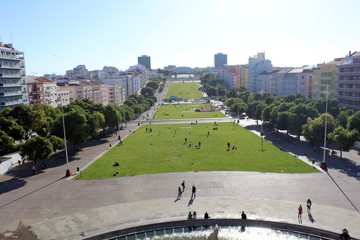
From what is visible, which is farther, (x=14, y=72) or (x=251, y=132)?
(x=14, y=72)

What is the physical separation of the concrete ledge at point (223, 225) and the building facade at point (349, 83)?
220ft

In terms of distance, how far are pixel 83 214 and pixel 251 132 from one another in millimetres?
55330

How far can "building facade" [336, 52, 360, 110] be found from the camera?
85000 mm

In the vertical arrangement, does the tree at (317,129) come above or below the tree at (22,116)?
below

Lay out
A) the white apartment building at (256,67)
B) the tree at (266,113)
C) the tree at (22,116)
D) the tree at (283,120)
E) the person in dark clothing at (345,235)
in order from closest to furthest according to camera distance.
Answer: the person in dark clothing at (345,235) → the tree at (22,116) → the tree at (283,120) → the tree at (266,113) → the white apartment building at (256,67)

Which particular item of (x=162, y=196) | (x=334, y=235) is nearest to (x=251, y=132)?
(x=162, y=196)

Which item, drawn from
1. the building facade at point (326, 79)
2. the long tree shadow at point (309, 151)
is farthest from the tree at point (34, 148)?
the building facade at point (326, 79)

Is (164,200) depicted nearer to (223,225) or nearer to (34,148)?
(223,225)

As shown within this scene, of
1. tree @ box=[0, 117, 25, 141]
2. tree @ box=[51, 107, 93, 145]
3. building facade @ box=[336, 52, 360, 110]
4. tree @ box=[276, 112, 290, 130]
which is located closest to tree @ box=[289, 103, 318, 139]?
tree @ box=[276, 112, 290, 130]

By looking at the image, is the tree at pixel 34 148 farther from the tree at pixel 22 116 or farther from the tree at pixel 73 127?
the tree at pixel 22 116

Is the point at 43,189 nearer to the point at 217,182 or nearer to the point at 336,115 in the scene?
the point at 217,182

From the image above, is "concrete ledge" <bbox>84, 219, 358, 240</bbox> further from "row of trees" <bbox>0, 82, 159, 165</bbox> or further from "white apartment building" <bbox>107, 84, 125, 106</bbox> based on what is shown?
"white apartment building" <bbox>107, 84, 125, 106</bbox>

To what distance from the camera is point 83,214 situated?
105ft

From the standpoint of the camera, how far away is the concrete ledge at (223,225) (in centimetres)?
2697
